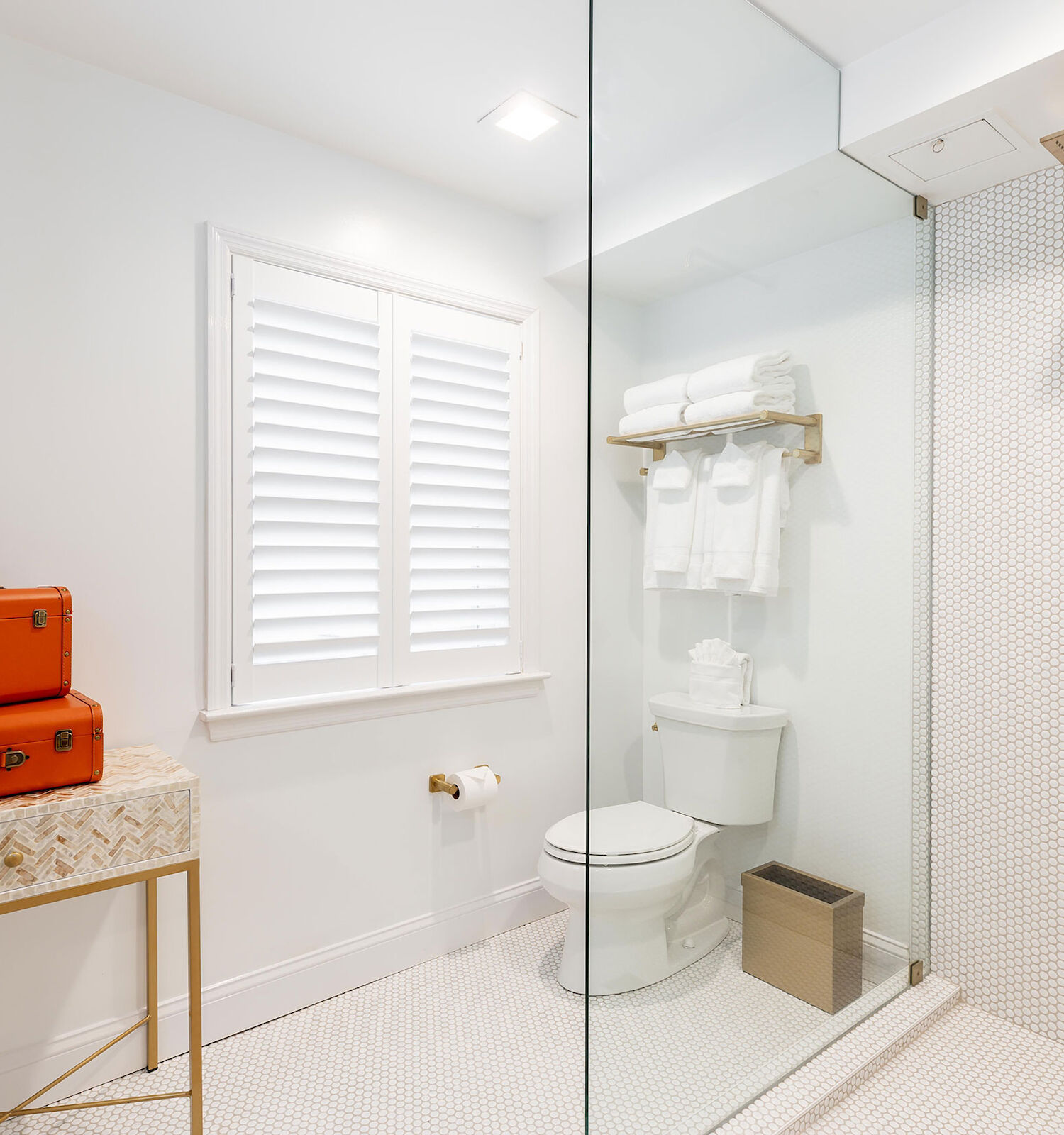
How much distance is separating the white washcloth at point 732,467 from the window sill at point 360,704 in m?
1.24

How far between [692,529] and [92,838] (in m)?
1.34

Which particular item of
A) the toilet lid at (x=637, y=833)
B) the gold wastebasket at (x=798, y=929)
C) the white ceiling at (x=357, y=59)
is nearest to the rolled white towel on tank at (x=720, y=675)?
the toilet lid at (x=637, y=833)

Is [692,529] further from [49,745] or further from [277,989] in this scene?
[277,989]

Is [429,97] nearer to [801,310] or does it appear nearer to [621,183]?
[621,183]

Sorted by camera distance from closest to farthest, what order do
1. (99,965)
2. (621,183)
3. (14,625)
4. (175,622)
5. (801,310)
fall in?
(621,183)
(14,625)
(801,310)
(99,965)
(175,622)

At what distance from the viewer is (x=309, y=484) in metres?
2.15

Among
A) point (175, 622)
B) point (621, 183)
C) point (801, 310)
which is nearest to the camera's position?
point (621, 183)

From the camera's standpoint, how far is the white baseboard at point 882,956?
190 centimetres

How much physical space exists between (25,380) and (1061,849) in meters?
2.74

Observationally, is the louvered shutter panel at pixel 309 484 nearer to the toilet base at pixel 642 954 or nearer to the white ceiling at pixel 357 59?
the white ceiling at pixel 357 59

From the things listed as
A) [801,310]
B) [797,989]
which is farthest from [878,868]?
[801,310]

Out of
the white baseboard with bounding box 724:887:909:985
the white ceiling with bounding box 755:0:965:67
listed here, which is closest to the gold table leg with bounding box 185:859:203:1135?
the white baseboard with bounding box 724:887:909:985

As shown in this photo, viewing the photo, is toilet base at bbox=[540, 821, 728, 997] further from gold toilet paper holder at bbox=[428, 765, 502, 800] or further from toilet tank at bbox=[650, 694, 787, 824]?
gold toilet paper holder at bbox=[428, 765, 502, 800]

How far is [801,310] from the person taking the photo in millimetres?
1659
